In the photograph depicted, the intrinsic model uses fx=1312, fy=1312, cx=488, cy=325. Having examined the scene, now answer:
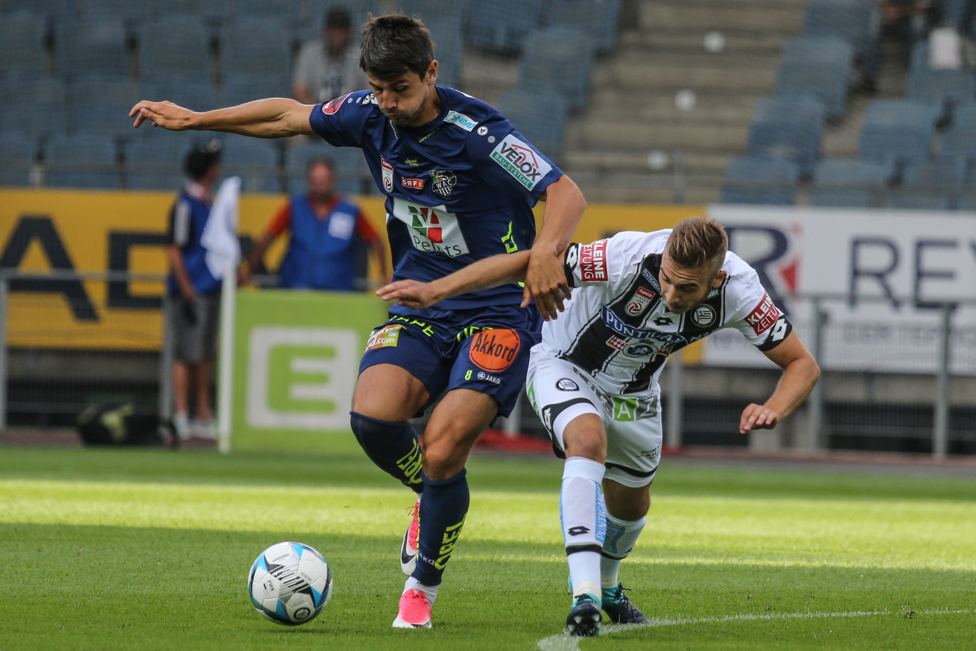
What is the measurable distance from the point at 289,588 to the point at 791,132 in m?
14.2

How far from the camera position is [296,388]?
1218 cm

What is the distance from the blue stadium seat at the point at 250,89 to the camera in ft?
57.2

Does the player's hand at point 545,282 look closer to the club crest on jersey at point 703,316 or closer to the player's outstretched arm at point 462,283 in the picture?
the player's outstretched arm at point 462,283

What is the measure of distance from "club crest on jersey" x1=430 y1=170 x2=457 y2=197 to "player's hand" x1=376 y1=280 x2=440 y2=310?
0.70 m

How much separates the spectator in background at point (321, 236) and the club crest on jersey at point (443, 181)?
707 cm

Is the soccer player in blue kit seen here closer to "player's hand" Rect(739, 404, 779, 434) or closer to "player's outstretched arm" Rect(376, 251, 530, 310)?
"player's outstretched arm" Rect(376, 251, 530, 310)

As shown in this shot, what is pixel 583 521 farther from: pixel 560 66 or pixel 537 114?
pixel 560 66

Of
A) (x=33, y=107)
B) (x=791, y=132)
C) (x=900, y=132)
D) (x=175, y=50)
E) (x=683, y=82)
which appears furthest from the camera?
(x=683, y=82)

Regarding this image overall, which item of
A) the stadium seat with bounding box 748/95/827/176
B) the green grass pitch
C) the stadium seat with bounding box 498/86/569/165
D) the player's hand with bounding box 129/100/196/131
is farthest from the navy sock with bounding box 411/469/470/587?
the stadium seat with bounding box 748/95/827/176

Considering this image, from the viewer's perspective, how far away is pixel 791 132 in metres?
17.4

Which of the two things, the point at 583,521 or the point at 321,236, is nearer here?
the point at 583,521

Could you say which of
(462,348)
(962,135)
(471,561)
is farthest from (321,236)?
(962,135)

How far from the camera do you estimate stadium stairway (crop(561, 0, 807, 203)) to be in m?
18.0

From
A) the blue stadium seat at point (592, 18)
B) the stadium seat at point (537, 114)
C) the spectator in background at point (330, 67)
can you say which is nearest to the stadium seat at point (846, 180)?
the stadium seat at point (537, 114)
